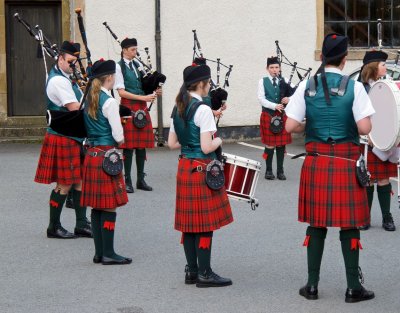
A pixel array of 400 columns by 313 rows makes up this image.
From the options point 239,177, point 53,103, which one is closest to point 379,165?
point 239,177

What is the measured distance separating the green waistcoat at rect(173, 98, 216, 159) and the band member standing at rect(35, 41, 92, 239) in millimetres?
1855

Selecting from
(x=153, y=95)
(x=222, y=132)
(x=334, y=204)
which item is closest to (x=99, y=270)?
(x=334, y=204)

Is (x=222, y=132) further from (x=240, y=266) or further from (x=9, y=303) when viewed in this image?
(x=9, y=303)

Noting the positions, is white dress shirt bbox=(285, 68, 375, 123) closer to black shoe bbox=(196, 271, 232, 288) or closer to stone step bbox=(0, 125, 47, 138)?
black shoe bbox=(196, 271, 232, 288)

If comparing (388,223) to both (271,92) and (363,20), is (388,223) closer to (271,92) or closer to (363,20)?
(271,92)

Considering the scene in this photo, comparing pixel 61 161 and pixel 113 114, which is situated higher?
pixel 113 114

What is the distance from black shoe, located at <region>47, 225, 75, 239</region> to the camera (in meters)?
8.48

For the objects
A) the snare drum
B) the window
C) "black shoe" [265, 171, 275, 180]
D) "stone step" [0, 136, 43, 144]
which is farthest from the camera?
the window

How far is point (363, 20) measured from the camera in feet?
54.9

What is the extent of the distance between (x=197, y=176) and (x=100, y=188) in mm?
1025

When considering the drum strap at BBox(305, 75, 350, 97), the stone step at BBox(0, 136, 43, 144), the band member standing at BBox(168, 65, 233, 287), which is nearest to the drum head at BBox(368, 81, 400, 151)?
the drum strap at BBox(305, 75, 350, 97)

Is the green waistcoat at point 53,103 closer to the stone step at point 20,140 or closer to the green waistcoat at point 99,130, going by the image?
the green waistcoat at point 99,130

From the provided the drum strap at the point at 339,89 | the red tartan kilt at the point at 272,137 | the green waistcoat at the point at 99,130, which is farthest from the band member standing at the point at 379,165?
the red tartan kilt at the point at 272,137

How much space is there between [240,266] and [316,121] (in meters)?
1.65
